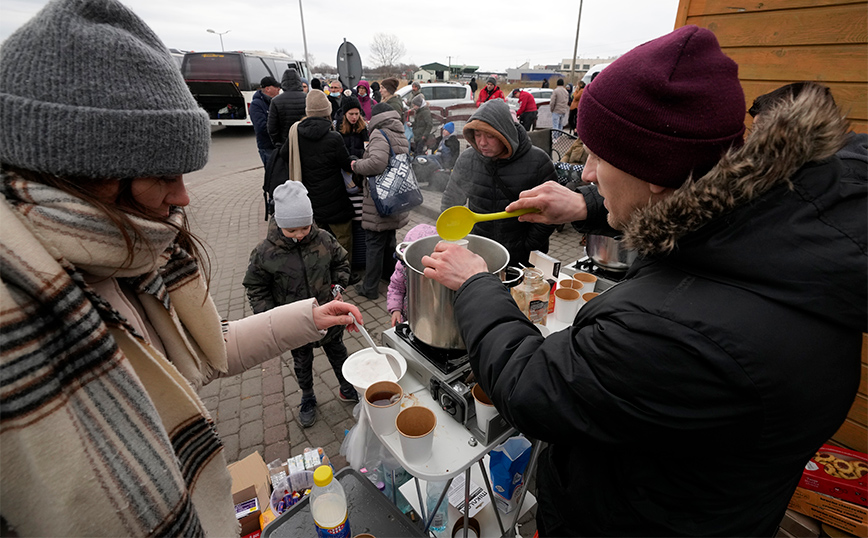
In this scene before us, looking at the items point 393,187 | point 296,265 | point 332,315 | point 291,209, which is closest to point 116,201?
point 332,315

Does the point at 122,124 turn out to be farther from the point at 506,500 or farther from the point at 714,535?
the point at 506,500

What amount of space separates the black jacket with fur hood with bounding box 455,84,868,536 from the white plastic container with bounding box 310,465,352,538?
3.17 feet

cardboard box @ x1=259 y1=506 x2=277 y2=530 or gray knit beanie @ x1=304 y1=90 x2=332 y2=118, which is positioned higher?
gray knit beanie @ x1=304 y1=90 x2=332 y2=118

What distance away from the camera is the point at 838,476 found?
6.80ft

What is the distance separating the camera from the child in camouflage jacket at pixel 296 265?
2895 mm

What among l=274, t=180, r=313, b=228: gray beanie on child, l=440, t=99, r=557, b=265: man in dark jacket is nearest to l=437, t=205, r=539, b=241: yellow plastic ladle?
l=274, t=180, r=313, b=228: gray beanie on child

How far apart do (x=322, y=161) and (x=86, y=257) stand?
3.97 metres

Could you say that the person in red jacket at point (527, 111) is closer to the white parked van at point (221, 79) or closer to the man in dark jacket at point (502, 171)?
the man in dark jacket at point (502, 171)

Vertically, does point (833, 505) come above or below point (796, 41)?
below

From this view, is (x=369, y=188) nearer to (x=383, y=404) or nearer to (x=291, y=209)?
(x=291, y=209)

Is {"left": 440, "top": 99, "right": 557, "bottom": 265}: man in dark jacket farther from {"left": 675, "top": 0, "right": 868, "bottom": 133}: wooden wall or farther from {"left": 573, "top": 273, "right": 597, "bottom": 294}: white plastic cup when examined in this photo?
{"left": 675, "top": 0, "right": 868, "bottom": 133}: wooden wall

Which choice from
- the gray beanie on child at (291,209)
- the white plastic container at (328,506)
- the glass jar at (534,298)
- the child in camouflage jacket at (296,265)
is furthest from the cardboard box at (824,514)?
the gray beanie on child at (291,209)

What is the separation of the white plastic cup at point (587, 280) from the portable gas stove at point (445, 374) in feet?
4.01

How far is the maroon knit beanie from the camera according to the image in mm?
976
